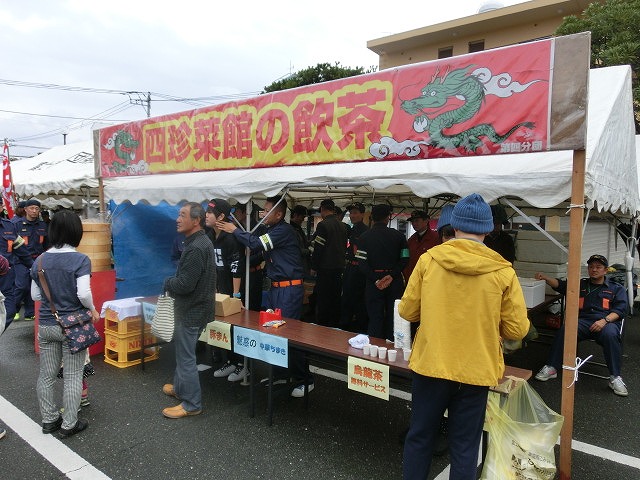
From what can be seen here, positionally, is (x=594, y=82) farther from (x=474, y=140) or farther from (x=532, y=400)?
(x=532, y=400)

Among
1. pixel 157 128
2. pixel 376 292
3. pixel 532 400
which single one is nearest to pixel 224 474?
pixel 532 400

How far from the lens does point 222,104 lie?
4730 millimetres

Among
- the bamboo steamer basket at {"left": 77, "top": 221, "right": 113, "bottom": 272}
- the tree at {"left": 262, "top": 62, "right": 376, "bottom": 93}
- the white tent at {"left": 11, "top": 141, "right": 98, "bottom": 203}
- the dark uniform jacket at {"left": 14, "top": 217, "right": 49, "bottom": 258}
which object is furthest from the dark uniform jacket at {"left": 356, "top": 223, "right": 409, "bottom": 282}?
the tree at {"left": 262, "top": 62, "right": 376, "bottom": 93}

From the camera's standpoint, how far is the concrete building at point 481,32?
19030 mm

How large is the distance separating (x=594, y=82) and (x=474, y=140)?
221 cm

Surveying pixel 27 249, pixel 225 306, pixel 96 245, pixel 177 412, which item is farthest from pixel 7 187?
pixel 177 412

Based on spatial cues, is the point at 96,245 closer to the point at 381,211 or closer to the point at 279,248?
the point at 279,248

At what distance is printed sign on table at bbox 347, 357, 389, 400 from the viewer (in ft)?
9.59

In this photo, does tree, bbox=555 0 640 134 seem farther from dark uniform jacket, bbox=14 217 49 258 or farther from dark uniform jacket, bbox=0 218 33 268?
dark uniform jacket, bbox=0 218 33 268

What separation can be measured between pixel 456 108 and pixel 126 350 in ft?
13.8

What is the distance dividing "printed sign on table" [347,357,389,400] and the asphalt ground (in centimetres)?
53

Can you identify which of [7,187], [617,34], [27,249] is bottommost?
[27,249]

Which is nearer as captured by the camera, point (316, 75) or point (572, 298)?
point (572, 298)

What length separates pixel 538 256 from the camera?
7.01 m
